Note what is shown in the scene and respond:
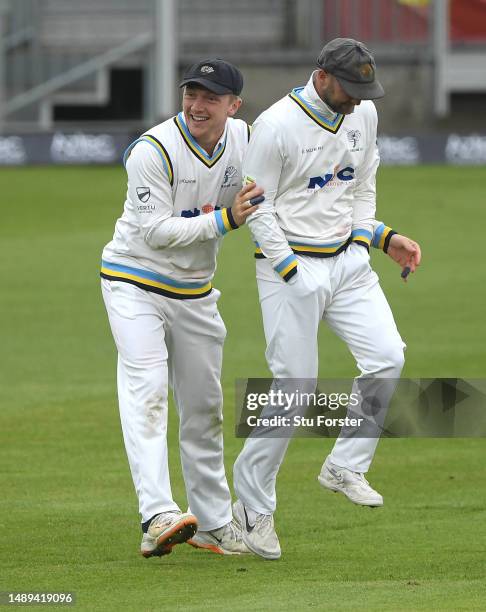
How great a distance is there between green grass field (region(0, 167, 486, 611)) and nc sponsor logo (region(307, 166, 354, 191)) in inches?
75.1

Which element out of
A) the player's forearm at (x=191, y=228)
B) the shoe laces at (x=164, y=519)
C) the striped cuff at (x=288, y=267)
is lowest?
the shoe laces at (x=164, y=519)

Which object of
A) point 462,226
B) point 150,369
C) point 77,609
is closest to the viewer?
point 77,609

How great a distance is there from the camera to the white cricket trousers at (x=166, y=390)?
287 inches

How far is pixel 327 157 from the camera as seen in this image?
Answer: 7.55 meters

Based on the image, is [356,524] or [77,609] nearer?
[77,609]

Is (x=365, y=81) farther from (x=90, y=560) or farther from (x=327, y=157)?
(x=90, y=560)

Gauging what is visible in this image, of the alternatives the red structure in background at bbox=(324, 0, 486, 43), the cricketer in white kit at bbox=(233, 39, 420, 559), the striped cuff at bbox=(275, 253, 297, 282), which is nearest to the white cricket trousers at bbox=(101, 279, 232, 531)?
the cricketer in white kit at bbox=(233, 39, 420, 559)

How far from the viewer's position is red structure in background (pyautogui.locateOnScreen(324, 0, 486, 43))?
34.8 meters

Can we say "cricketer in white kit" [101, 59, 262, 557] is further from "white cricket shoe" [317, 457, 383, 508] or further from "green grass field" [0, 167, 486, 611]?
"white cricket shoe" [317, 457, 383, 508]

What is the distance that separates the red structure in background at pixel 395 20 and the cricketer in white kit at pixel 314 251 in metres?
27.4

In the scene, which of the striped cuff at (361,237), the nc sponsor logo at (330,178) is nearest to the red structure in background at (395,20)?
the striped cuff at (361,237)

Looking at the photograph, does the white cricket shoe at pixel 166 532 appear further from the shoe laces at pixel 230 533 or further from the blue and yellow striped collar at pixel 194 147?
the blue and yellow striped collar at pixel 194 147

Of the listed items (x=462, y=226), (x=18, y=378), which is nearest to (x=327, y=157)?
(x=18, y=378)

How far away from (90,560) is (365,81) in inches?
109
